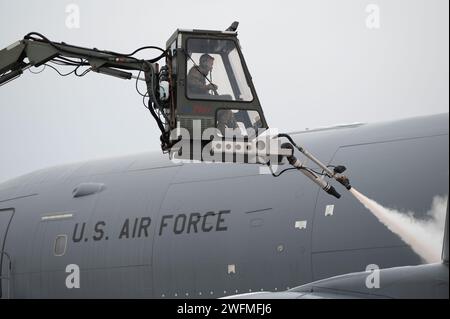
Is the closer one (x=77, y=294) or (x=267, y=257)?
(x=267, y=257)

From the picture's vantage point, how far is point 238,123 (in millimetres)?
14969

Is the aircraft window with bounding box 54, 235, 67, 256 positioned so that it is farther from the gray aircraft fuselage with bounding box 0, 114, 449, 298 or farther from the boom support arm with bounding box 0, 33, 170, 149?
the boom support arm with bounding box 0, 33, 170, 149

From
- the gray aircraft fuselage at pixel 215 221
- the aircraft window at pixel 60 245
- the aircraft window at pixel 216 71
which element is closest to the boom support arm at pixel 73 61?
the aircraft window at pixel 216 71

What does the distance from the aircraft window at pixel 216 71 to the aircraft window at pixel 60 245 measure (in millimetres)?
8230

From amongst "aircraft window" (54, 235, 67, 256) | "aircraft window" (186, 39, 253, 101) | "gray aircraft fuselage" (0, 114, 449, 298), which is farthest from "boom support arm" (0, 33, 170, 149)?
"aircraft window" (54, 235, 67, 256)

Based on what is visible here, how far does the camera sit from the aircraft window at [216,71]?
50.1 ft

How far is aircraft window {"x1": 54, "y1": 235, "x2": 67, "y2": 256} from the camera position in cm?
2220

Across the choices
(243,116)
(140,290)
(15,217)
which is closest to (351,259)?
(243,116)

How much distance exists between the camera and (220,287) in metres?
19.0

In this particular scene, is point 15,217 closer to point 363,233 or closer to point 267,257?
point 267,257

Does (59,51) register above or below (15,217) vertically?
above

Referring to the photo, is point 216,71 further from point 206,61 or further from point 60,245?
point 60,245

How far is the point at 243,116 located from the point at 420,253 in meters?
4.08
